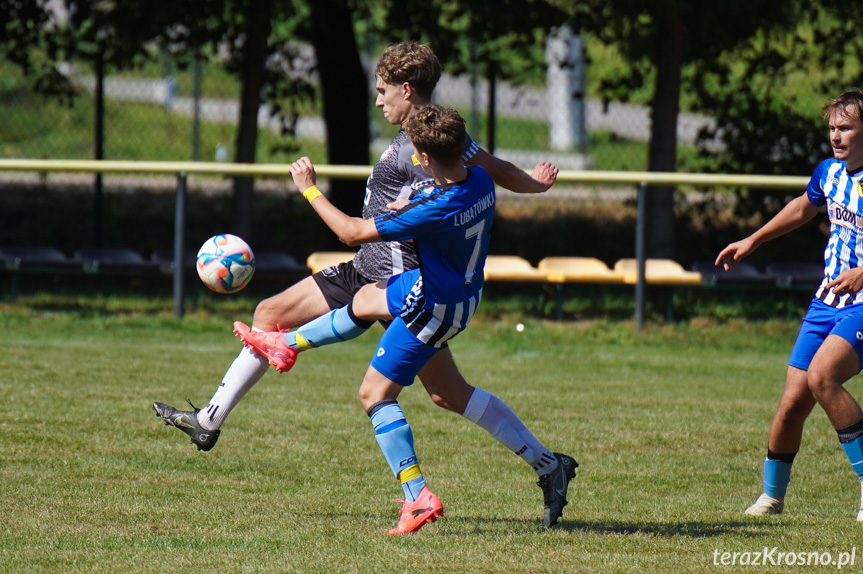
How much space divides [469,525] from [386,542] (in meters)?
0.52

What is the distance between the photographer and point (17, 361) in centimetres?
905

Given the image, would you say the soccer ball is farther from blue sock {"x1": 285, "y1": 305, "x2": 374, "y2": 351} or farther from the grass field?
the grass field

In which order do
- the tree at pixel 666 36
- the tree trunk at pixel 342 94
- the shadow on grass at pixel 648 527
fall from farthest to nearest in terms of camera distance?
the tree trunk at pixel 342 94 < the tree at pixel 666 36 < the shadow on grass at pixel 648 527

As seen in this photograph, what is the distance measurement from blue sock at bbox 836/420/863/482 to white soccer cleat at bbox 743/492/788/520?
1.30 ft

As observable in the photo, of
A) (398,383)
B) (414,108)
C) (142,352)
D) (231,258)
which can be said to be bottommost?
(142,352)

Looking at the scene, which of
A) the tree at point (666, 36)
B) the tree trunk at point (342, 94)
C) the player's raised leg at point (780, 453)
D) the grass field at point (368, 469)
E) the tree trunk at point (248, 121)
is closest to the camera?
the grass field at point (368, 469)

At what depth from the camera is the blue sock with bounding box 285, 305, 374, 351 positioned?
506cm

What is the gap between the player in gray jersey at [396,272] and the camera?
4855 millimetres

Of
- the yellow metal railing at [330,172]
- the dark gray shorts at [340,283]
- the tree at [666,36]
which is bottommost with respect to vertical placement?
the dark gray shorts at [340,283]

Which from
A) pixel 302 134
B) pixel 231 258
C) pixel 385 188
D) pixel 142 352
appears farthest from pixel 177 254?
pixel 302 134

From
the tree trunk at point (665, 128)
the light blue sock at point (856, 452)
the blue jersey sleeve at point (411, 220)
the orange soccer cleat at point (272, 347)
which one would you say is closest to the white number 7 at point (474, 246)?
the blue jersey sleeve at point (411, 220)

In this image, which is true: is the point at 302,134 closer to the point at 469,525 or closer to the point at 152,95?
the point at 152,95

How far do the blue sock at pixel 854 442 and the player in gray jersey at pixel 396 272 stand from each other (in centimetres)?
128

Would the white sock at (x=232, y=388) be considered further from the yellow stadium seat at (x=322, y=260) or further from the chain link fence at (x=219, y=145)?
the chain link fence at (x=219, y=145)
